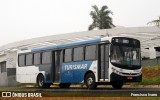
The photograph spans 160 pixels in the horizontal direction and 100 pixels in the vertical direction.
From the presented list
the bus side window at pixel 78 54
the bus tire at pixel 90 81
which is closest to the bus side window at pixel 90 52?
the bus side window at pixel 78 54

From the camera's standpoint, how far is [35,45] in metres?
66.9

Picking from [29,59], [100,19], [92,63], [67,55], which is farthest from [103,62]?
[100,19]

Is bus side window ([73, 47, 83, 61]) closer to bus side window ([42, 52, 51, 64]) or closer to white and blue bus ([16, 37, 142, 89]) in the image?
white and blue bus ([16, 37, 142, 89])

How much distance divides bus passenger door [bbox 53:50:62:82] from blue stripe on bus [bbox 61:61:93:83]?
0.60 metres

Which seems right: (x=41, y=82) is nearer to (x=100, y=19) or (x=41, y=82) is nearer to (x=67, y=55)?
(x=67, y=55)

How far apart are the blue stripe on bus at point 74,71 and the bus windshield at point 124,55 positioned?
1.88 metres

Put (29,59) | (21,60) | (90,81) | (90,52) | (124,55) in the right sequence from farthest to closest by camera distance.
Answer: (21,60) < (29,59) < (90,52) < (90,81) < (124,55)

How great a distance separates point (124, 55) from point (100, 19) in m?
47.3

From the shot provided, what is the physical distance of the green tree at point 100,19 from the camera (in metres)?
67.9

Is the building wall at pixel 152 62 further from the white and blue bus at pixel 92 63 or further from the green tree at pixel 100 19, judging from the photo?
the green tree at pixel 100 19

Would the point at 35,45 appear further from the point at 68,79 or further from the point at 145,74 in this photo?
the point at 68,79

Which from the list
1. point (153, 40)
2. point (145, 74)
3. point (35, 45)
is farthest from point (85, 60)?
point (35, 45)

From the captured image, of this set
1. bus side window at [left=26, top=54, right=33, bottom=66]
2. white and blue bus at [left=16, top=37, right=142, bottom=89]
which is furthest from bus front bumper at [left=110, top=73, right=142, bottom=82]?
bus side window at [left=26, top=54, right=33, bottom=66]

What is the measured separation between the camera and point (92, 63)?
22031 mm
